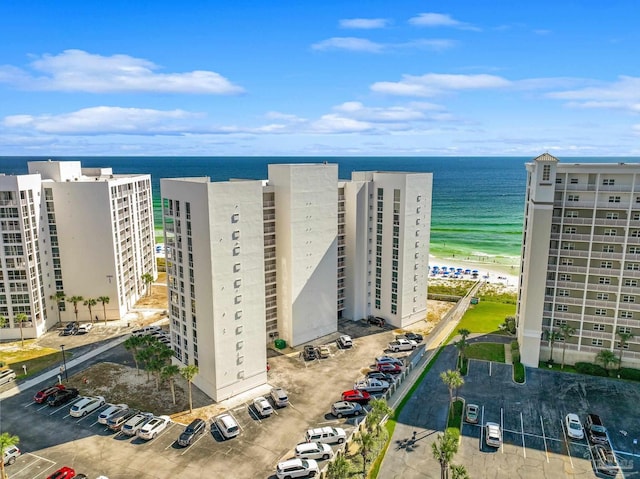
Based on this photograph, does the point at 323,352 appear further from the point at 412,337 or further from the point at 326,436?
the point at 326,436

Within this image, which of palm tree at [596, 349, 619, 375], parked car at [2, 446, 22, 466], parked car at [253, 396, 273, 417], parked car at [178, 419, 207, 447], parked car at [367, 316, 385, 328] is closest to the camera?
parked car at [2, 446, 22, 466]

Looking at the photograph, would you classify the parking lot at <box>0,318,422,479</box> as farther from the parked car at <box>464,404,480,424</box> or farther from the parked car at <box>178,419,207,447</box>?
the parked car at <box>464,404,480,424</box>

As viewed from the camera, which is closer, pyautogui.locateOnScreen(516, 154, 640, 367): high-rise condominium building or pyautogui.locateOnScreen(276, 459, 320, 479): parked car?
pyautogui.locateOnScreen(276, 459, 320, 479): parked car

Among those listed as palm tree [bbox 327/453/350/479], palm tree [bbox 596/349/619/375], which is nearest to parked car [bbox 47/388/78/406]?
palm tree [bbox 327/453/350/479]

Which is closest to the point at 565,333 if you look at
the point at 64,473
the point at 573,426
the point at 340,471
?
the point at 573,426

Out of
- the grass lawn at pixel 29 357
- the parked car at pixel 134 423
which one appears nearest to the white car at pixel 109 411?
the parked car at pixel 134 423

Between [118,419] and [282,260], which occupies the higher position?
[282,260]
